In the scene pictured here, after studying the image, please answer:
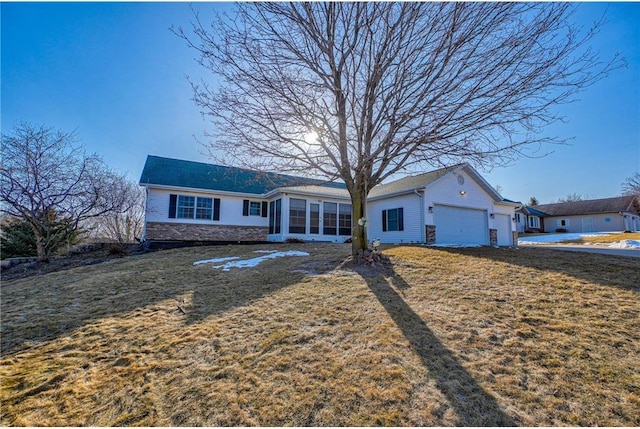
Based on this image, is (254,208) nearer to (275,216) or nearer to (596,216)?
(275,216)

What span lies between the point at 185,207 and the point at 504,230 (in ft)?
61.5

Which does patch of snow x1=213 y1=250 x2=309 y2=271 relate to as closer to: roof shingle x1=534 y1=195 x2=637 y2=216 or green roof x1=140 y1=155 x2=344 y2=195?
green roof x1=140 y1=155 x2=344 y2=195

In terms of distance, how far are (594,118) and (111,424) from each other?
10476 mm

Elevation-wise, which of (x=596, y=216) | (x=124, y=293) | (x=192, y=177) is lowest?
(x=124, y=293)

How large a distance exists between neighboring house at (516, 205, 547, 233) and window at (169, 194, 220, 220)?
3076 cm

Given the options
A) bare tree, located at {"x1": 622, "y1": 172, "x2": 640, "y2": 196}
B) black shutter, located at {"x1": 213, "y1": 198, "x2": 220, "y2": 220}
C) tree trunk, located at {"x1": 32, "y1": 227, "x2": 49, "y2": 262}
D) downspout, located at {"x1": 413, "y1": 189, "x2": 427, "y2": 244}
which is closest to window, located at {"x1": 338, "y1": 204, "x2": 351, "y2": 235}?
downspout, located at {"x1": 413, "y1": 189, "x2": 427, "y2": 244}

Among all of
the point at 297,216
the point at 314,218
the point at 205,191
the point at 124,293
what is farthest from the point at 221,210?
the point at 124,293

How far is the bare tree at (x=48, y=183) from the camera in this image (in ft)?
36.7

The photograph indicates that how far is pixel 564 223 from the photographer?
1347 inches

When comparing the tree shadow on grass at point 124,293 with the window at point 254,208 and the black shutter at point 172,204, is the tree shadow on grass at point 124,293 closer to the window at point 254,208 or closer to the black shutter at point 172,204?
the black shutter at point 172,204

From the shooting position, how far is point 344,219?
16.3 metres

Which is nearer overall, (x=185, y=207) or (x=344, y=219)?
(x=185, y=207)

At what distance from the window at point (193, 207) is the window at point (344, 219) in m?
6.90

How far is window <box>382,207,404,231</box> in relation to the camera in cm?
1430
